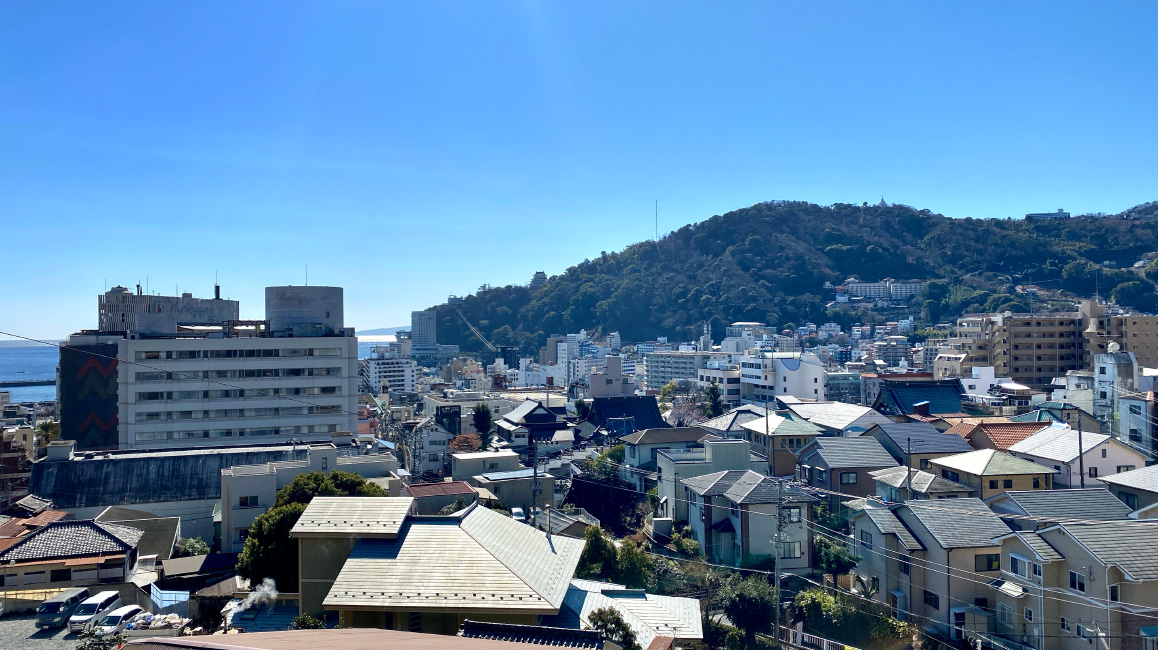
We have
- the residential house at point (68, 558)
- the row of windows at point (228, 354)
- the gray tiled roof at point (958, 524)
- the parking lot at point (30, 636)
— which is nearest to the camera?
the parking lot at point (30, 636)

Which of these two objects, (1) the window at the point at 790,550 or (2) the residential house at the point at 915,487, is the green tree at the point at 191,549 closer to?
(1) the window at the point at 790,550

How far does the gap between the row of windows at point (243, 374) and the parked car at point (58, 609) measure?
20478 mm

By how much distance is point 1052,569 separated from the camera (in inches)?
496

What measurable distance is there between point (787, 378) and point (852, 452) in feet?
70.6

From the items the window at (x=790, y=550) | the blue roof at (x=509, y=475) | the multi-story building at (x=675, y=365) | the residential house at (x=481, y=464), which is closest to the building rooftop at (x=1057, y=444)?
the window at (x=790, y=550)

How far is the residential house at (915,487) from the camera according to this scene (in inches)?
715

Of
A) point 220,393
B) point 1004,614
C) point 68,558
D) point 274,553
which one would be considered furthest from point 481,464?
point 1004,614

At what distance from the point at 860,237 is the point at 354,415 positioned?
129 meters

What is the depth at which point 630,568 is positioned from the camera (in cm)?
1588

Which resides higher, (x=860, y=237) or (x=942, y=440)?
(x=860, y=237)

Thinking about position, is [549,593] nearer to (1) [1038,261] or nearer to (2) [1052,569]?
(2) [1052,569]

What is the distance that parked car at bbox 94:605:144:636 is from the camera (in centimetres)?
780

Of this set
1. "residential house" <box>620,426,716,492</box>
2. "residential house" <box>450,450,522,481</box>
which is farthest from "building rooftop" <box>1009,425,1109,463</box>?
"residential house" <box>450,450,522,481</box>

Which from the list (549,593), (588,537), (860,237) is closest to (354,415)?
(588,537)
